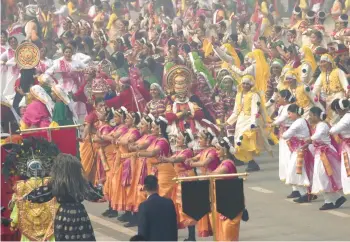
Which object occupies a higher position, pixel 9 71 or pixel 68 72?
pixel 9 71

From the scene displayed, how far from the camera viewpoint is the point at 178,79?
80.6 ft

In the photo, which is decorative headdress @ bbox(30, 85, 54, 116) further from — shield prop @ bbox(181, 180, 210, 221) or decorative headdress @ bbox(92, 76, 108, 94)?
shield prop @ bbox(181, 180, 210, 221)

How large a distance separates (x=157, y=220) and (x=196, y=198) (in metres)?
2.33

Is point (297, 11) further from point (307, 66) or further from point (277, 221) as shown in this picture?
point (277, 221)

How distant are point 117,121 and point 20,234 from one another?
15.4ft

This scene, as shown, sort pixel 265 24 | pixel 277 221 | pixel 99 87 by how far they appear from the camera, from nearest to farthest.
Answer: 1. pixel 277 221
2. pixel 99 87
3. pixel 265 24

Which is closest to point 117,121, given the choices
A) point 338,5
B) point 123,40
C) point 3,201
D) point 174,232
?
point 3,201

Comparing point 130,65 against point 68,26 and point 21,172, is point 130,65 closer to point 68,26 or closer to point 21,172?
point 68,26

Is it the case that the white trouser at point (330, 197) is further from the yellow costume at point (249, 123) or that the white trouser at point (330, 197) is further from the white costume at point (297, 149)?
the yellow costume at point (249, 123)

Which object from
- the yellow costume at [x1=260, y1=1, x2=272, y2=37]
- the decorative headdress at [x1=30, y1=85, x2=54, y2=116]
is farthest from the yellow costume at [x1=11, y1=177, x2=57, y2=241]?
the yellow costume at [x1=260, y1=1, x2=272, y2=37]

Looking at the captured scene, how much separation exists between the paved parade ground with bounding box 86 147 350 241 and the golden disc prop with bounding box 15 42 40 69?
5499 mm

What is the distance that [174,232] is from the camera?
52.2 ft

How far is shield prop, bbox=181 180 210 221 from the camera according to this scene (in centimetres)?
1783

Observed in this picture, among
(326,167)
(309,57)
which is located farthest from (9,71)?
(326,167)
